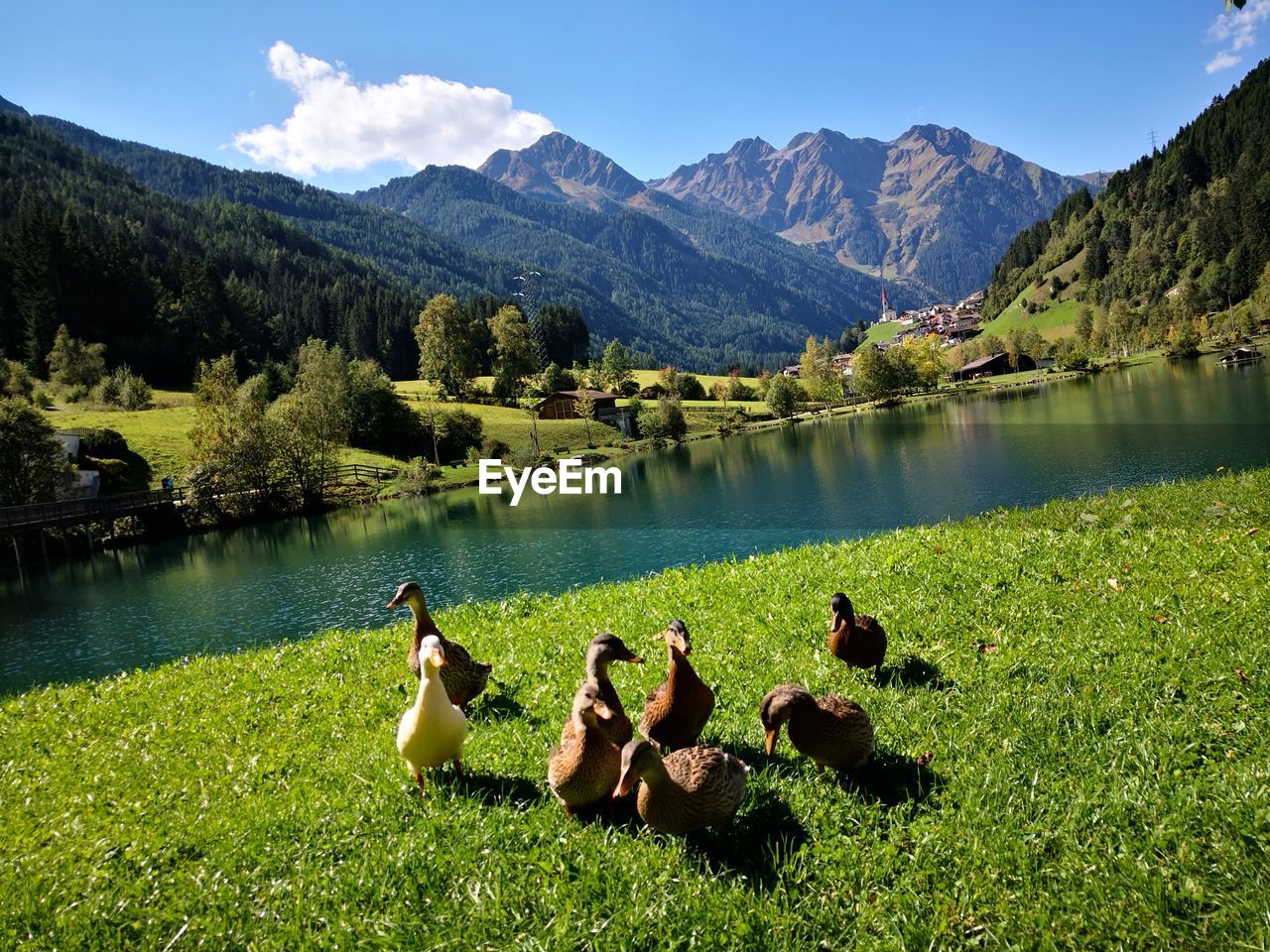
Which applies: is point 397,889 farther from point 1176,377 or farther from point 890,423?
point 1176,377

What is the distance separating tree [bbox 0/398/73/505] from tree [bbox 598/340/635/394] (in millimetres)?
98700

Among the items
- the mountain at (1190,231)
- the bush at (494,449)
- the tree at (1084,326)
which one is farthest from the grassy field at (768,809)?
the tree at (1084,326)

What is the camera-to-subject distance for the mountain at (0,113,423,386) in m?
112

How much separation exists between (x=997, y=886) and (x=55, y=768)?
36.5ft

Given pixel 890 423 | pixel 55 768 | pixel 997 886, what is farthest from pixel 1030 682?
pixel 890 423

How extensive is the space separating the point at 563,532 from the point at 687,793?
37615mm

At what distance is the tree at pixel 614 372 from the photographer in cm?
14300

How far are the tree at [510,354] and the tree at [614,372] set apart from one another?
22.6 metres

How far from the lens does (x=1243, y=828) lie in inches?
181

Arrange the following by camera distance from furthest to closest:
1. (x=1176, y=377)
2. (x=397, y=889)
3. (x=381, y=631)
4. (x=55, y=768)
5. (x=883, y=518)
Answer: (x=1176, y=377), (x=883, y=518), (x=381, y=631), (x=55, y=768), (x=397, y=889)

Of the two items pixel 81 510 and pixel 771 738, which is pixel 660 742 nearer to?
pixel 771 738

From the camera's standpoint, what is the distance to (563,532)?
4200 cm

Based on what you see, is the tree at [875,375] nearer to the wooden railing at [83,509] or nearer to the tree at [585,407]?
the tree at [585,407]

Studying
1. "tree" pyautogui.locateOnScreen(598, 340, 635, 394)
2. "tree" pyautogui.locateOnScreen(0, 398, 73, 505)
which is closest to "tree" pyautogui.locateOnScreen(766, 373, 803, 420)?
"tree" pyautogui.locateOnScreen(598, 340, 635, 394)
